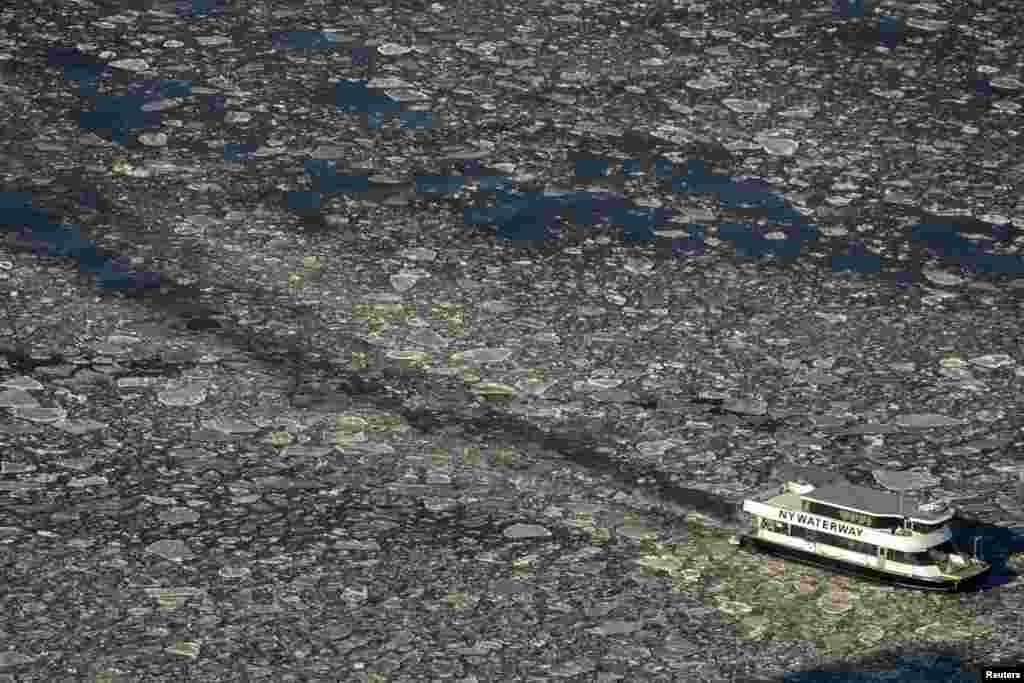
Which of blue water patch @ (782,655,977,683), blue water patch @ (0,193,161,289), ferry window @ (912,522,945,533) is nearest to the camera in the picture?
blue water patch @ (782,655,977,683)

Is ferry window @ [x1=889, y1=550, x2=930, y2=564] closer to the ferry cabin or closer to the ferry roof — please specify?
the ferry cabin

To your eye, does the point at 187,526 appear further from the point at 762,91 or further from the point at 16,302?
the point at 762,91

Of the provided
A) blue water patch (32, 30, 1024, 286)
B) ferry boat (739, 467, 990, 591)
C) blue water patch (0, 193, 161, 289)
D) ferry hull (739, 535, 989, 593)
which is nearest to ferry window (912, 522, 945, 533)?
ferry boat (739, 467, 990, 591)

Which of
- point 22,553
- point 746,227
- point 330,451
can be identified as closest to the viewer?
point 22,553

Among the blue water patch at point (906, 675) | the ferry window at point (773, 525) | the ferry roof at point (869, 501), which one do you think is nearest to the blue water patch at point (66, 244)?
Result: the ferry window at point (773, 525)

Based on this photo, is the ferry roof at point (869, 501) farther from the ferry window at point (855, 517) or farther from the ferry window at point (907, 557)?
the ferry window at point (907, 557)

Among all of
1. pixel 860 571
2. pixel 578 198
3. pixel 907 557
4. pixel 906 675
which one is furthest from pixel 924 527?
pixel 578 198

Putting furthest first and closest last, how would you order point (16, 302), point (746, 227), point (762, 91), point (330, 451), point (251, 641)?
point (762, 91) → point (746, 227) → point (16, 302) → point (330, 451) → point (251, 641)

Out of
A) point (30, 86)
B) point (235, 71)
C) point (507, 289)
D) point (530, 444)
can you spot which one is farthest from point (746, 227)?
point (30, 86)
